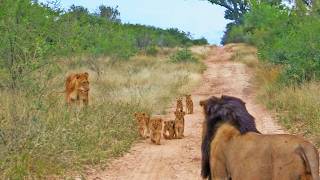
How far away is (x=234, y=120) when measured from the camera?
5.21m

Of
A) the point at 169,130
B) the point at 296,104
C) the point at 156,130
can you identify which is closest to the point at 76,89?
the point at 169,130

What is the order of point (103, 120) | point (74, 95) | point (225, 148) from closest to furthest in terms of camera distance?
point (225, 148)
point (103, 120)
point (74, 95)

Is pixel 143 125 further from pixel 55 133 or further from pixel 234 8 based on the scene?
pixel 234 8

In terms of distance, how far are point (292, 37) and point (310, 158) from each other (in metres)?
17.7

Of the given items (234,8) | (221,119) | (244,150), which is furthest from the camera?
(234,8)

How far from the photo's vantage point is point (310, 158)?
4527mm

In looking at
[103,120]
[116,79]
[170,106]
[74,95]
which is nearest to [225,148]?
[103,120]

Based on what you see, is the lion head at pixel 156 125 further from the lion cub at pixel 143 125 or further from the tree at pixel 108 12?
the tree at pixel 108 12

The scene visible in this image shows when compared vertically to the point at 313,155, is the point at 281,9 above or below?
above

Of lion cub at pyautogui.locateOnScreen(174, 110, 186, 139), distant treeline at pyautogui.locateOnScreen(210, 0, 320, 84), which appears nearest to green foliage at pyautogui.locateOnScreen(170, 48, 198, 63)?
distant treeline at pyautogui.locateOnScreen(210, 0, 320, 84)

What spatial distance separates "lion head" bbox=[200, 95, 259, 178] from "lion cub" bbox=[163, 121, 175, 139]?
7.01 m

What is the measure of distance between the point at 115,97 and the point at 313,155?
41.7 ft

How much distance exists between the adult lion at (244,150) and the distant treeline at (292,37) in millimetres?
14066

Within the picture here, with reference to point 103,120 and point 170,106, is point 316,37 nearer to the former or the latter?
point 170,106
